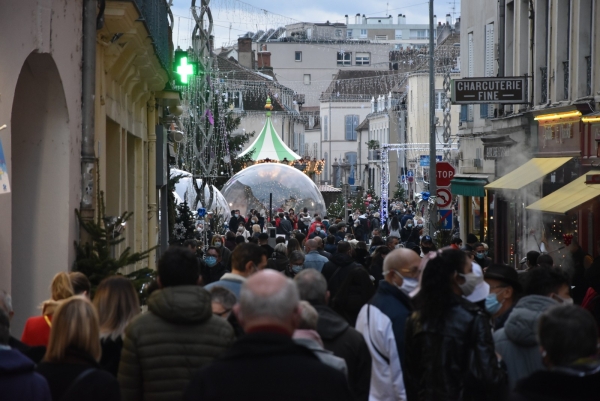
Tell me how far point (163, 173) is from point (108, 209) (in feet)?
21.1

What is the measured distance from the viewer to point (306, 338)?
569 cm

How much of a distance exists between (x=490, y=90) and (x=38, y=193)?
1415 centimetres

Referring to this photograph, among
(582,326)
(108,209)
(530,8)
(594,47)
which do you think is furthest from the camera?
(530,8)

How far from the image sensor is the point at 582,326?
4.50m

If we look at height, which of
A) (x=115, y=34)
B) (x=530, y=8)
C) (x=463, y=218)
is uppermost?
(x=530, y=8)

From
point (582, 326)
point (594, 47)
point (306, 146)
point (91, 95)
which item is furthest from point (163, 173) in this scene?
point (306, 146)

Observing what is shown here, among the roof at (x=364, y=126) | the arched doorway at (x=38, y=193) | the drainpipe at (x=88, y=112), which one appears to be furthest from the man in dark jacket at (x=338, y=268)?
the roof at (x=364, y=126)

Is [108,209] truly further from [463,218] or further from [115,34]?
[463,218]

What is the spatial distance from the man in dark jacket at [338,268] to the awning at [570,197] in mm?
5758

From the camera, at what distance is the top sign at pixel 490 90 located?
2197 cm

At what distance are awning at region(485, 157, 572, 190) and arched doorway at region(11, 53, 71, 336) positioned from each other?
12.5 metres

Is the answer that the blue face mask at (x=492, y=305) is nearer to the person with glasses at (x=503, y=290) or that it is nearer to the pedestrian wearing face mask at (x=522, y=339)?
the person with glasses at (x=503, y=290)

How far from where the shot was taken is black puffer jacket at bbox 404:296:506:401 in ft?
20.5

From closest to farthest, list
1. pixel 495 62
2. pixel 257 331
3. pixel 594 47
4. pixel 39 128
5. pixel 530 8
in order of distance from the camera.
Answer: pixel 257 331
pixel 39 128
pixel 594 47
pixel 530 8
pixel 495 62
